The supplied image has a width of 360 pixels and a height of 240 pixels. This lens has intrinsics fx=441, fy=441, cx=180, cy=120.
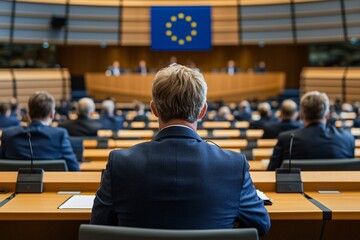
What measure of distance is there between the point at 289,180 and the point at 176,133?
1034 mm

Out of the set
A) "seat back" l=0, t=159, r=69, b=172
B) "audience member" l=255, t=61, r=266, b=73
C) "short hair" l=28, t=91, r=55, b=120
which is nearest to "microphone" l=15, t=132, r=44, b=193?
"seat back" l=0, t=159, r=69, b=172

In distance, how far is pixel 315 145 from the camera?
363 centimetres

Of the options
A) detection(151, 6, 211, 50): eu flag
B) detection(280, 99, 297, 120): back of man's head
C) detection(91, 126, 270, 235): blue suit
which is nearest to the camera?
detection(91, 126, 270, 235): blue suit

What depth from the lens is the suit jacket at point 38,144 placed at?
368 centimetres

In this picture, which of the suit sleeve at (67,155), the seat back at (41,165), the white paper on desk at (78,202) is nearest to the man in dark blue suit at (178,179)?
the white paper on desk at (78,202)

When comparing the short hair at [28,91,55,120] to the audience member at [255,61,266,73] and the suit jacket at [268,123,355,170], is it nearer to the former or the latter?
the suit jacket at [268,123,355,170]

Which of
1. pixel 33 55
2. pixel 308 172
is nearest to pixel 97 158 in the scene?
pixel 308 172

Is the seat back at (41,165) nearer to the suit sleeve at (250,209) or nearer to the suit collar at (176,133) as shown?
the suit collar at (176,133)

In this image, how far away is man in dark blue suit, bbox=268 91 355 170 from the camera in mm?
3633

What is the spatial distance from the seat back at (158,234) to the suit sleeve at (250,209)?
38 cm

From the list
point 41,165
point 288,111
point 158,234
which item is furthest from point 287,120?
point 158,234

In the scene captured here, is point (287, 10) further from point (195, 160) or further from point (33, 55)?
point (195, 160)

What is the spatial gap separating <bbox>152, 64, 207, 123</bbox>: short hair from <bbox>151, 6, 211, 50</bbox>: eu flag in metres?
13.7

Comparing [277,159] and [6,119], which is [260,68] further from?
[277,159]
